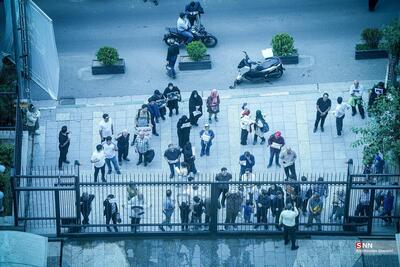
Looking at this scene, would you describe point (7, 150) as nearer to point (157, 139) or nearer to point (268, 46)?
point (157, 139)

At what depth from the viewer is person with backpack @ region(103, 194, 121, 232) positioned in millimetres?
24184

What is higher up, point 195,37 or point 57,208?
point 195,37

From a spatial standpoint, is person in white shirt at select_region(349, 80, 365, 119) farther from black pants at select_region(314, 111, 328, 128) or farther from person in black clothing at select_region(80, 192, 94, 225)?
person in black clothing at select_region(80, 192, 94, 225)

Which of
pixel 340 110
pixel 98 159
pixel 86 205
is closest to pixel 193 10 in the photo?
pixel 340 110

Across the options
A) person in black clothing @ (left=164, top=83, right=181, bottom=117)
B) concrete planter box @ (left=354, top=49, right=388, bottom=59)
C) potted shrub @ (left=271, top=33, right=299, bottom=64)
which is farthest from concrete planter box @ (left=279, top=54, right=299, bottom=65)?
person in black clothing @ (left=164, top=83, right=181, bottom=117)

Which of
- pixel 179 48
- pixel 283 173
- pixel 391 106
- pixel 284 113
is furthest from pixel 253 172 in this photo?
pixel 179 48

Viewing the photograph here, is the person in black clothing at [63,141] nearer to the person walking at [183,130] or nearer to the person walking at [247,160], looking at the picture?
the person walking at [183,130]

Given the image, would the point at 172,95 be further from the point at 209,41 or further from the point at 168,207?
the point at 168,207

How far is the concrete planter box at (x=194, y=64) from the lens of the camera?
103 ft

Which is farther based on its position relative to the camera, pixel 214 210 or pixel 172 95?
pixel 172 95

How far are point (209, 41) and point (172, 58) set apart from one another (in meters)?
2.24

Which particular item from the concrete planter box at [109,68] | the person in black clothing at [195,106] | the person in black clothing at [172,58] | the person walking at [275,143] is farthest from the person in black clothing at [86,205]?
the concrete planter box at [109,68]

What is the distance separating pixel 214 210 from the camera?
24250 millimetres

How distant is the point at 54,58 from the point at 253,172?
22.0 ft
